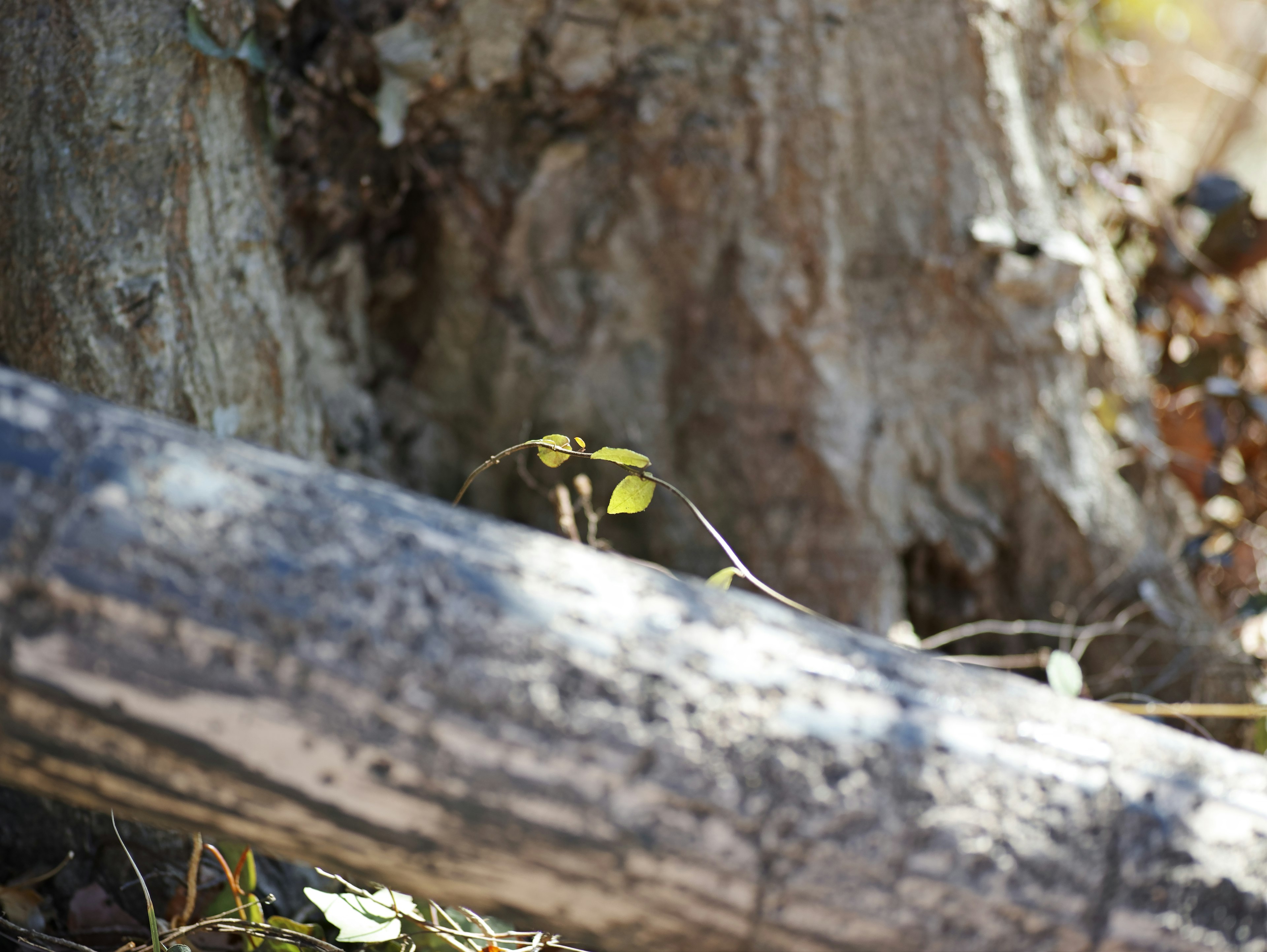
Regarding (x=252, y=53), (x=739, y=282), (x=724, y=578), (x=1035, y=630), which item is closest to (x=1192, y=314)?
(x=1035, y=630)

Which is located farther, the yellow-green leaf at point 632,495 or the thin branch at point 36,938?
the yellow-green leaf at point 632,495

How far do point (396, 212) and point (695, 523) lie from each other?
811 mm

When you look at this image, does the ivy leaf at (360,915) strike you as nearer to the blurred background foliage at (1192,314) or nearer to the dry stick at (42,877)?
the dry stick at (42,877)

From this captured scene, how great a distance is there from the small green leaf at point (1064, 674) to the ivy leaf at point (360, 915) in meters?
0.90

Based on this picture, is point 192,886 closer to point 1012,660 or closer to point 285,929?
point 285,929

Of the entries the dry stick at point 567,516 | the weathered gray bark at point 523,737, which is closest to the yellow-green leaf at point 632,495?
the dry stick at point 567,516

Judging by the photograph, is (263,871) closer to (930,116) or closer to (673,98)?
(673,98)

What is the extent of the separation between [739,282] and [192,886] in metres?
1.26

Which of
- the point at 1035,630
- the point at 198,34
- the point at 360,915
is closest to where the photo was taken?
the point at 360,915

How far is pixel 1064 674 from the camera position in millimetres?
1276

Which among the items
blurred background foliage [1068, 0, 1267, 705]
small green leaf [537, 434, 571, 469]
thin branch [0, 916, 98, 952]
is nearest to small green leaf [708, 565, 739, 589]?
small green leaf [537, 434, 571, 469]

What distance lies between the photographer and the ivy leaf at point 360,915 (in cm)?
99

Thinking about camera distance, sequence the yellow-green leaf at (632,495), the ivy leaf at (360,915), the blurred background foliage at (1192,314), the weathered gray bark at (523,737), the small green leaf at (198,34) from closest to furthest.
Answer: the weathered gray bark at (523,737)
the ivy leaf at (360,915)
the yellow-green leaf at (632,495)
the small green leaf at (198,34)
the blurred background foliage at (1192,314)

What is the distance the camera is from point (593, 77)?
5.21ft
